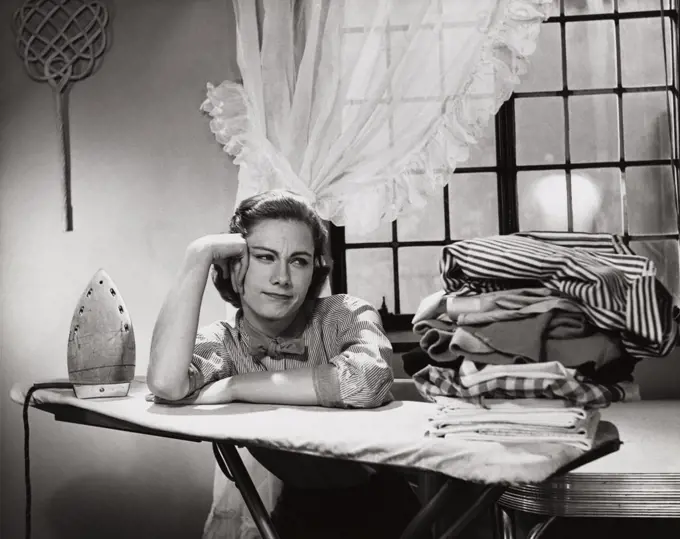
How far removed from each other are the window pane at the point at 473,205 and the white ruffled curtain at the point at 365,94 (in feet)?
1.00

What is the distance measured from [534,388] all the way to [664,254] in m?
2.15

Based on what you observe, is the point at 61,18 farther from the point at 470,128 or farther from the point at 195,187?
the point at 470,128

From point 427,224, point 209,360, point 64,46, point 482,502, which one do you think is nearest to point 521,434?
point 482,502

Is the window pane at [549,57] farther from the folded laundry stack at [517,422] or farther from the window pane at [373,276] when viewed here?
the folded laundry stack at [517,422]

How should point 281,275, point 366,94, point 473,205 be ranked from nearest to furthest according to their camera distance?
1. point 281,275
2. point 366,94
3. point 473,205

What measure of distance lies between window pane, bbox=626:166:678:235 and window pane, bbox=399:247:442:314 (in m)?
0.75

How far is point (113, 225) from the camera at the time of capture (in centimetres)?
303

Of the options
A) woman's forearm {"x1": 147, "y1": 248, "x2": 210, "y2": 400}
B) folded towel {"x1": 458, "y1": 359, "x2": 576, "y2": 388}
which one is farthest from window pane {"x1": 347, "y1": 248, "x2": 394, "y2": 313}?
folded towel {"x1": 458, "y1": 359, "x2": 576, "y2": 388}

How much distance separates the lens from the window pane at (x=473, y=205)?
123 inches

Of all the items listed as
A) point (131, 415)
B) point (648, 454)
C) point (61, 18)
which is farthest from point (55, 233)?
point (648, 454)

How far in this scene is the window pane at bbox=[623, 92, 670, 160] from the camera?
3.08 meters

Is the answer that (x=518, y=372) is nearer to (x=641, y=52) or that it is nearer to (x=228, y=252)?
(x=228, y=252)

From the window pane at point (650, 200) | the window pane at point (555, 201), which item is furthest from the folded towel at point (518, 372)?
the window pane at point (650, 200)

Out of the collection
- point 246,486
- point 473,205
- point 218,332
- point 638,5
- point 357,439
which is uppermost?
point 638,5
